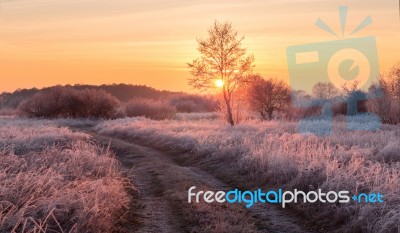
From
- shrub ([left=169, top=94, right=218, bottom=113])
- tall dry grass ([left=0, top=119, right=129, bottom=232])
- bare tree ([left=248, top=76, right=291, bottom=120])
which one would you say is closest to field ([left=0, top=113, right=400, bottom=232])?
tall dry grass ([left=0, top=119, right=129, bottom=232])

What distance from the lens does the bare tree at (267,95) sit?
50.4m

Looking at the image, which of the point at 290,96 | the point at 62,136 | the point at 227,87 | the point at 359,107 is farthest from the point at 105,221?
the point at 359,107

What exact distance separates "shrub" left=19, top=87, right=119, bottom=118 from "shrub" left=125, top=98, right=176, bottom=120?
3.13m

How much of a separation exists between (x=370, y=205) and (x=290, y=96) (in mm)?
Result: 44070

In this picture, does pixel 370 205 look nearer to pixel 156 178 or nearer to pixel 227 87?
pixel 156 178

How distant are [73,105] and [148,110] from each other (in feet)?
33.9

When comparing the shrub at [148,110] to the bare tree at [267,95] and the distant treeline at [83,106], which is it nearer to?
the distant treeline at [83,106]

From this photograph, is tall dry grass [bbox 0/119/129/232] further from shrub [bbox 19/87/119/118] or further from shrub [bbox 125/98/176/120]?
shrub [bbox 125/98/176/120]

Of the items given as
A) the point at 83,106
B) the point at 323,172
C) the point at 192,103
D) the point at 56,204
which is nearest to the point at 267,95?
the point at 83,106

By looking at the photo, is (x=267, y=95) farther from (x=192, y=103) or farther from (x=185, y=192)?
(x=192, y=103)

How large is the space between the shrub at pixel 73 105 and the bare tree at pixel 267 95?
20.0 m

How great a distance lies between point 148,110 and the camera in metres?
61.6

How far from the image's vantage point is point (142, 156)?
2105 centimetres

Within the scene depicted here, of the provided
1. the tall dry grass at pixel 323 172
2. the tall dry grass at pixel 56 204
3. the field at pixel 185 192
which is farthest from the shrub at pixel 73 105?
the tall dry grass at pixel 56 204
